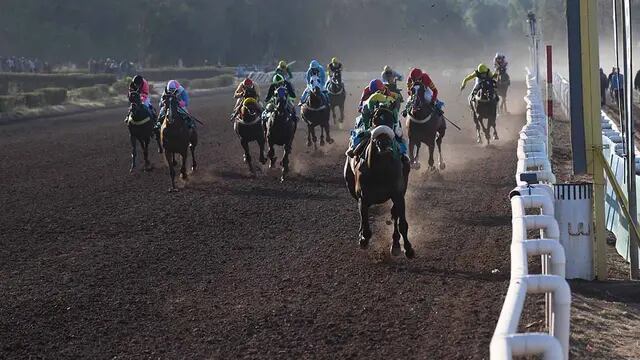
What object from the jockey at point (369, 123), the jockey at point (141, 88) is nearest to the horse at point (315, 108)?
the jockey at point (141, 88)

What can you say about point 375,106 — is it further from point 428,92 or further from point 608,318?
point 428,92

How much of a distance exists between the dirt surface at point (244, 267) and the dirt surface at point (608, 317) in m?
0.66

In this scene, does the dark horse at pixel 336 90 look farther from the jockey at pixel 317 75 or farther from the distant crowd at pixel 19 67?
the distant crowd at pixel 19 67

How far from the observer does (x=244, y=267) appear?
33.0 feet

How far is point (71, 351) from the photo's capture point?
7215 mm

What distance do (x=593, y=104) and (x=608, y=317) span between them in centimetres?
225

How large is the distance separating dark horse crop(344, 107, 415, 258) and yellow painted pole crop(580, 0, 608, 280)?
1.87 meters

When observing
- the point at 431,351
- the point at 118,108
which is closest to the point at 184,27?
the point at 118,108

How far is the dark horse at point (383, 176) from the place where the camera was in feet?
31.7

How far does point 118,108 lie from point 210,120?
974 centimetres

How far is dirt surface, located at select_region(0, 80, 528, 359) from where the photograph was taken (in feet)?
24.0

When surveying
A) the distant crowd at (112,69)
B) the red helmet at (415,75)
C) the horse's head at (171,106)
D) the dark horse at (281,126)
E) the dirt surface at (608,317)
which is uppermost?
the distant crowd at (112,69)

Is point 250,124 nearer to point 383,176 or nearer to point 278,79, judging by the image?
point 278,79

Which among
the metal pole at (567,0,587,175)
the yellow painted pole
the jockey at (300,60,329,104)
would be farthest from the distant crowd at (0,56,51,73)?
the yellow painted pole
